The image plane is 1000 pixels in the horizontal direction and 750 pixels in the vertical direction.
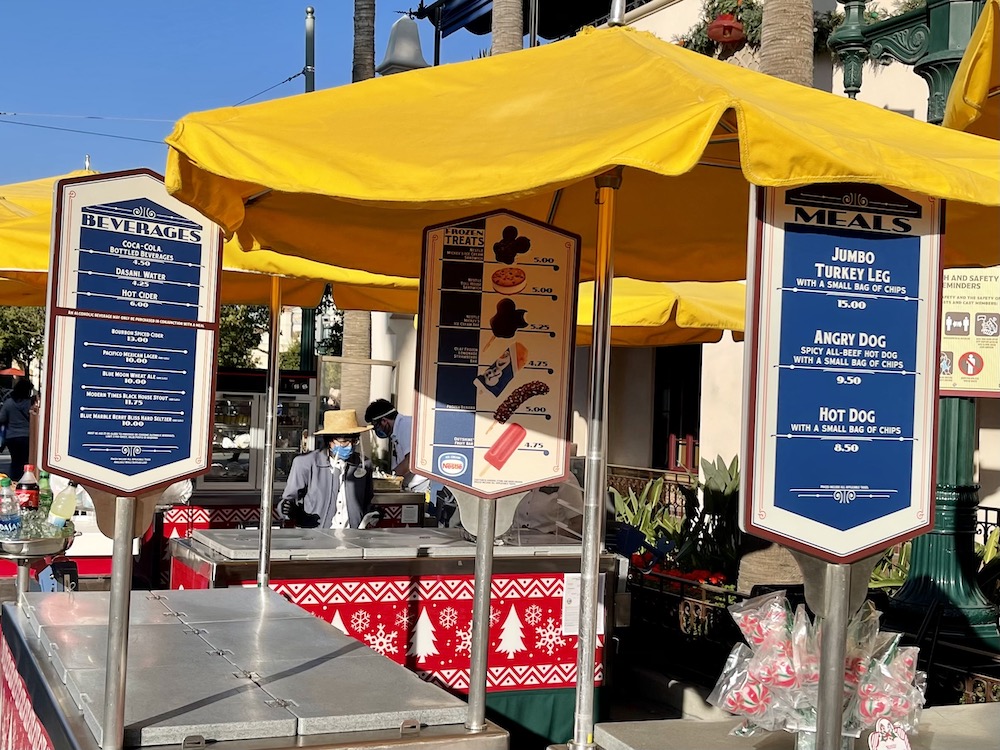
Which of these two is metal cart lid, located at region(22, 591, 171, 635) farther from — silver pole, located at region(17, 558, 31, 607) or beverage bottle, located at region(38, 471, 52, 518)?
beverage bottle, located at region(38, 471, 52, 518)

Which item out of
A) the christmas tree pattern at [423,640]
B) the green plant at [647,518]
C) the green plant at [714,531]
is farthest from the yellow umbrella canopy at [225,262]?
the green plant at [647,518]

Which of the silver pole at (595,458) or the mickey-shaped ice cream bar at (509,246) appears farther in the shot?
the mickey-shaped ice cream bar at (509,246)

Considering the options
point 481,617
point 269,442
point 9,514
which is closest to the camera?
point 481,617

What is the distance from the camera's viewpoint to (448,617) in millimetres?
6172

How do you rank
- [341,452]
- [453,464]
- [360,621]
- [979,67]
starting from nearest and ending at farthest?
[453,464], [979,67], [360,621], [341,452]

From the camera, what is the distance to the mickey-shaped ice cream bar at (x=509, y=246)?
3.87 meters

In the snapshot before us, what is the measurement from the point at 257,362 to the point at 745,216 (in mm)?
46885

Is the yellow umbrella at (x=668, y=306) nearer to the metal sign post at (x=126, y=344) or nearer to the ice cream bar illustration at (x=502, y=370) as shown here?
the ice cream bar illustration at (x=502, y=370)

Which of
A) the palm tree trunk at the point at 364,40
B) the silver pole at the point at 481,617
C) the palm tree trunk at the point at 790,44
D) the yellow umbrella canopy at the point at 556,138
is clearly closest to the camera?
the yellow umbrella canopy at the point at 556,138

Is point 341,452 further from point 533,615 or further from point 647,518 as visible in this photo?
point 647,518

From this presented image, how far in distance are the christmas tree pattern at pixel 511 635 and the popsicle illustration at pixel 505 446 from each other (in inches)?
102

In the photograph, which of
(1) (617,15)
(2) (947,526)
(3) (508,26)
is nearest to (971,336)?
(2) (947,526)

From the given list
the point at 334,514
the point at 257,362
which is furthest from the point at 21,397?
the point at 257,362

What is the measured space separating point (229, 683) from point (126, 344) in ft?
3.45
